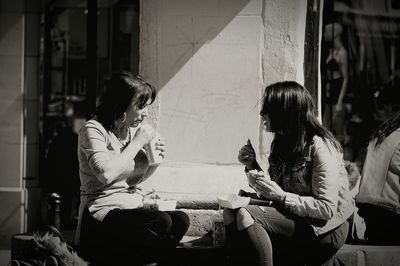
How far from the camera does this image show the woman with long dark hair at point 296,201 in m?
4.04

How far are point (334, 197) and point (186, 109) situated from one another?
5.85 feet

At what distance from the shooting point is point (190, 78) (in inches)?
215

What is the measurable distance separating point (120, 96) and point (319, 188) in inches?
58.6

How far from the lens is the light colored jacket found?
4707mm

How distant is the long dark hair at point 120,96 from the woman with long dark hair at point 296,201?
2.86 ft

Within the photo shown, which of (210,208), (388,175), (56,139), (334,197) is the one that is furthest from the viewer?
(56,139)

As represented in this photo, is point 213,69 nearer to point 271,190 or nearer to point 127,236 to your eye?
point 271,190

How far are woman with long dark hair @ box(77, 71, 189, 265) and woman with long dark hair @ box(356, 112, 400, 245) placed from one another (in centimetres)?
144

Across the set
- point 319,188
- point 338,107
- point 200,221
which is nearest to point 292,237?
point 319,188

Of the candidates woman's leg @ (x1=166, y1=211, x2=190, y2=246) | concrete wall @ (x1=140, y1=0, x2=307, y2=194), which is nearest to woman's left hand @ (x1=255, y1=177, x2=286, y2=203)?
woman's leg @ (x1=166, y1=211, x2=190, y2=246)

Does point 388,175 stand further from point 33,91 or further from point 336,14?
point 33,91

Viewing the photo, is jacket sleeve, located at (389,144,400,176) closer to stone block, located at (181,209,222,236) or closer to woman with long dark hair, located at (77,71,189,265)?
stone block, located at (181,209,222,236)

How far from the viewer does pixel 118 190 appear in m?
4.36

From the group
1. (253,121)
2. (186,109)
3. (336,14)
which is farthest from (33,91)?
(336,14)
